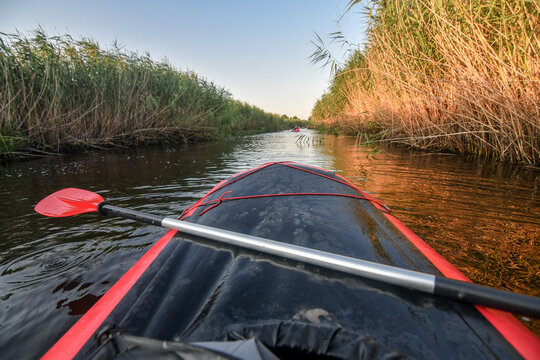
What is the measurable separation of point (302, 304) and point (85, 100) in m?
7.71

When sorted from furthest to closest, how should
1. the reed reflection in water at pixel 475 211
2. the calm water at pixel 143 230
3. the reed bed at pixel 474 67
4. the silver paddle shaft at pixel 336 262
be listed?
1. the reed bed at pixel 474 67
2. the reed reflection in water at pixel 475 211
3. the calm water at pixel 143 230
4. the silver paddle shaft at pixel 336 262

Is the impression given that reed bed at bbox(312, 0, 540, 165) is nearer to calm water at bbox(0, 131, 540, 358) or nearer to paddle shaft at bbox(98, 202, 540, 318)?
calm water at bbox(0, 131, 540, 358)

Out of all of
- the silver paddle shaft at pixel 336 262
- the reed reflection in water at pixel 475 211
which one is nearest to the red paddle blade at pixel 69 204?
the silver paddle shaft at pixel 336 262

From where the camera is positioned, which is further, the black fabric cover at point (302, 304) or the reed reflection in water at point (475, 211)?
the reed reflection in water at point (475, 211)

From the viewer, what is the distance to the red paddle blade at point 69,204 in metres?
1.67

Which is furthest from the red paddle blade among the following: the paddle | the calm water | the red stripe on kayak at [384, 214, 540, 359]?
the red stripe on kayak at [384, 214, 540, 359]

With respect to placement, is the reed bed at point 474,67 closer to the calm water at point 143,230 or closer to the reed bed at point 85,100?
the calm water at point 143,230

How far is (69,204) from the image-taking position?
1723 millimetres

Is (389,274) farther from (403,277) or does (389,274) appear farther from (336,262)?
(336,262)

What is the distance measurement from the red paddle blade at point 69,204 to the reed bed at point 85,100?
16.0 ft

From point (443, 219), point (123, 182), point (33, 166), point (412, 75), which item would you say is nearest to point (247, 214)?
point (443, 219)

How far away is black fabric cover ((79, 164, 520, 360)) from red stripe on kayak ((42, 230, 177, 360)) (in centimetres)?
3

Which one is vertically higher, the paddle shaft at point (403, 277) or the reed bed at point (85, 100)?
the reed bed at point (85, 100)

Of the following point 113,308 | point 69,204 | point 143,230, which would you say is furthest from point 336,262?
point 69,204
